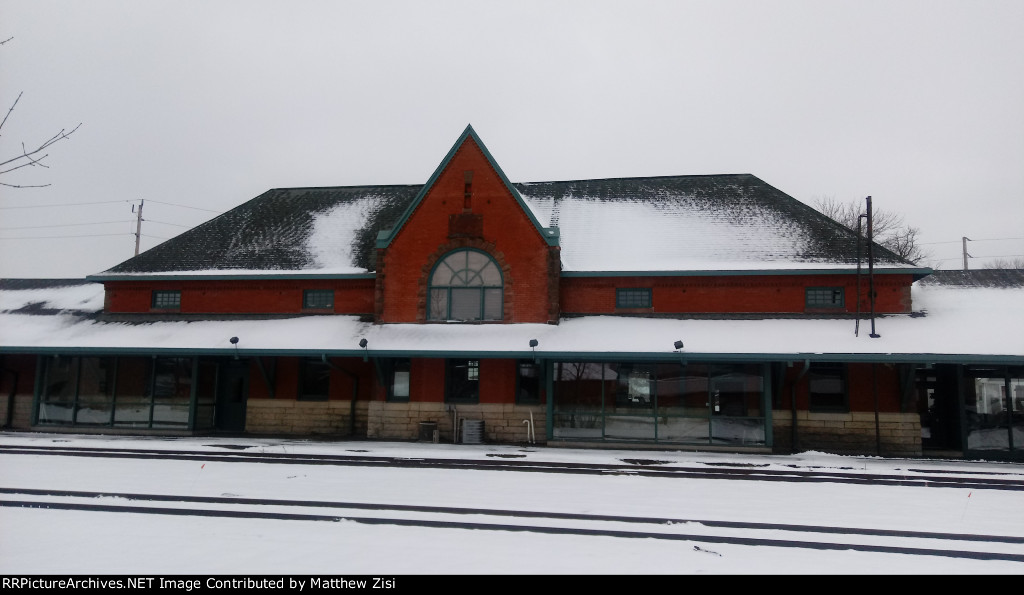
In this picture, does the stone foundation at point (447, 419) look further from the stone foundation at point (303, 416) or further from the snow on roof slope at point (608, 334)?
the snow on roof slope at point (608, 334)

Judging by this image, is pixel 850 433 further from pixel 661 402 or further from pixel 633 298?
pixel 633 298

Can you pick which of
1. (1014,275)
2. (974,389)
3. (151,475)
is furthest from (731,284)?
(151,475)

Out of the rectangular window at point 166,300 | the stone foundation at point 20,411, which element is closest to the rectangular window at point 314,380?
the rectangular window at point 166,300

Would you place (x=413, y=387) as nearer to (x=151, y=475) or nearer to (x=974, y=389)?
(x=151, y=475)

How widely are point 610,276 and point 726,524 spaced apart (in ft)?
41.4

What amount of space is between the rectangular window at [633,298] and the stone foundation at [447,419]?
14.5ft

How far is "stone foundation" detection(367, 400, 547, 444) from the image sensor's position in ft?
67.4

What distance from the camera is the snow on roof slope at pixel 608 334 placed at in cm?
1875

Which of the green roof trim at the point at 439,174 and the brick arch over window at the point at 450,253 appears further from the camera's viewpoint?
the green roof trim at the point at 439,174

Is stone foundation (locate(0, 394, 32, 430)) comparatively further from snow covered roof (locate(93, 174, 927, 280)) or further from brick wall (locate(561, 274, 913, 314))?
brick wall (locate(561, 274, 913, 314))

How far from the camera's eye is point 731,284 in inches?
853

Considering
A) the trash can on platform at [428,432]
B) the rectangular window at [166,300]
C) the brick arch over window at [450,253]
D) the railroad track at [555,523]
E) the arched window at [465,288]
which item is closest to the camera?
the railroad track at [555,523]

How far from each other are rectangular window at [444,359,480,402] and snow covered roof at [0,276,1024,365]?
3.06ft

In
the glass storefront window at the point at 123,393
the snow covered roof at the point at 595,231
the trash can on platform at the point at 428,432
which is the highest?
the snow covered roof at the point at 595,231
